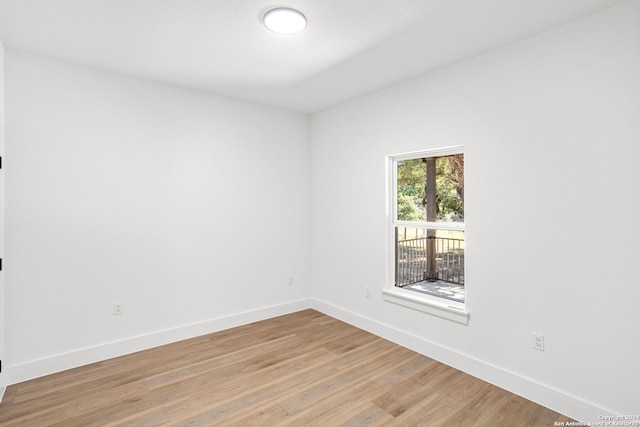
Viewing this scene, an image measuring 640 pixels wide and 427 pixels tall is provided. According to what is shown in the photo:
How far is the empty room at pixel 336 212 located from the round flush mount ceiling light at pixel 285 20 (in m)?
0.02

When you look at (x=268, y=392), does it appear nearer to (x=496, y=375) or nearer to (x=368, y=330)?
(x=368, y=330)

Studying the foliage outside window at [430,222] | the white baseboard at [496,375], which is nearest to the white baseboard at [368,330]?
the white baseboard at [496,375]

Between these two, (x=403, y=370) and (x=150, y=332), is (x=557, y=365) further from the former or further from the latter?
(x=150, y=332)

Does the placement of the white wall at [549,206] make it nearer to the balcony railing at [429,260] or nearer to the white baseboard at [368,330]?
the white baseboard at [368,330]

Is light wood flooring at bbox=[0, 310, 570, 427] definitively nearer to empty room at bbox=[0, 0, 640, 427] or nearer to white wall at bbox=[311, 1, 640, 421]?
empty room at bbox=[0, 0, 640, 427]

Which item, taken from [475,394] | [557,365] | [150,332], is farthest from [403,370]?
[150,332]

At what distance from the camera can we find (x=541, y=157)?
7.72ft

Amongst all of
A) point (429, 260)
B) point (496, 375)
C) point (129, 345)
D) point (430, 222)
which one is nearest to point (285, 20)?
point (430, 222)

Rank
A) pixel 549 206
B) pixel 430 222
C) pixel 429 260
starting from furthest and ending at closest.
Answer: pixel 429 260, pixel 430 222, pixel 549 206

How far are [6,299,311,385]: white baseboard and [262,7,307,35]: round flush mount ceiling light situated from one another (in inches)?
116

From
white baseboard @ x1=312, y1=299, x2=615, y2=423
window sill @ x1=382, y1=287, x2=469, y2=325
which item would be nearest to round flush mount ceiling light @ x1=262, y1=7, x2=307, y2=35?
window sill @ x1=382, y1=287, x2=469, y2=325

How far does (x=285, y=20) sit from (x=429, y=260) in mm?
2486

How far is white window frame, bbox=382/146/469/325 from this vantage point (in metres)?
2.93

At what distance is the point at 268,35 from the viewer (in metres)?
2.38
